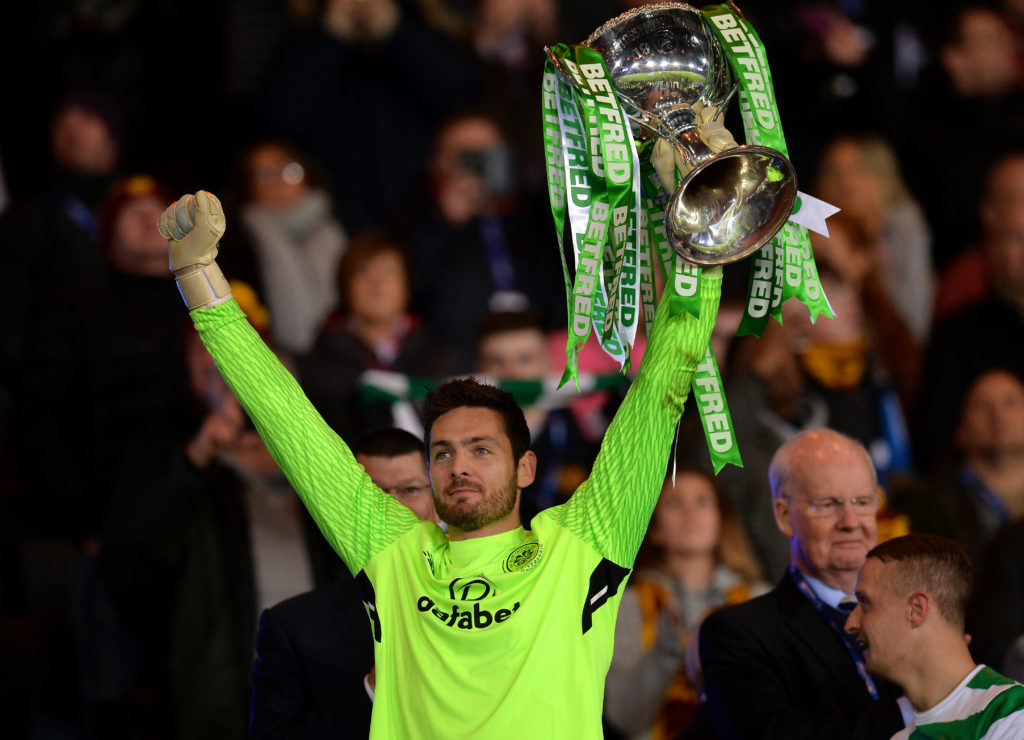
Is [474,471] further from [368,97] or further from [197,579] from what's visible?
[368,97]

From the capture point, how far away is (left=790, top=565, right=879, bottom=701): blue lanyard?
4.61 meters

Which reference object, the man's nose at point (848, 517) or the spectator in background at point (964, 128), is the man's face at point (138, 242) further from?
the spectator in background at point (964, 128)

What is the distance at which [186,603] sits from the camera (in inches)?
225

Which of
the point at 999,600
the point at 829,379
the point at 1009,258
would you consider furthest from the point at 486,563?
the point at 1009,258

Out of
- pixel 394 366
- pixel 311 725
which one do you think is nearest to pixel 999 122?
pixel 394 366

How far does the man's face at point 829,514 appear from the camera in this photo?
15.6 feet

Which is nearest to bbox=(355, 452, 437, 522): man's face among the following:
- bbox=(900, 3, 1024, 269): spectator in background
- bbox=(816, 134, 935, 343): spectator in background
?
bbox=(816, 134, 935, 343): spectator in background

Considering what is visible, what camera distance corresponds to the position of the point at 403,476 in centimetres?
477

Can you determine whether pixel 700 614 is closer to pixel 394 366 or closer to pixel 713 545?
pixel 713 545

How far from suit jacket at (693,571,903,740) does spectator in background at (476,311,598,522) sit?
1.86 metres

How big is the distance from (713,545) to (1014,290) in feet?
8.28

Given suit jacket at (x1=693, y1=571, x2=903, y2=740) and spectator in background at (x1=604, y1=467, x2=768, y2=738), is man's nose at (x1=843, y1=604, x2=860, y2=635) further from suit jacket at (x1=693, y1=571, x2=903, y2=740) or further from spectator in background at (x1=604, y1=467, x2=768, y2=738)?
spectator in background at (x1=604, y1=467, x2=768, y2=738)

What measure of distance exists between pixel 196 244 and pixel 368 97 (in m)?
4.66

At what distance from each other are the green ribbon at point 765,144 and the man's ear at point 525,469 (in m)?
0.66
